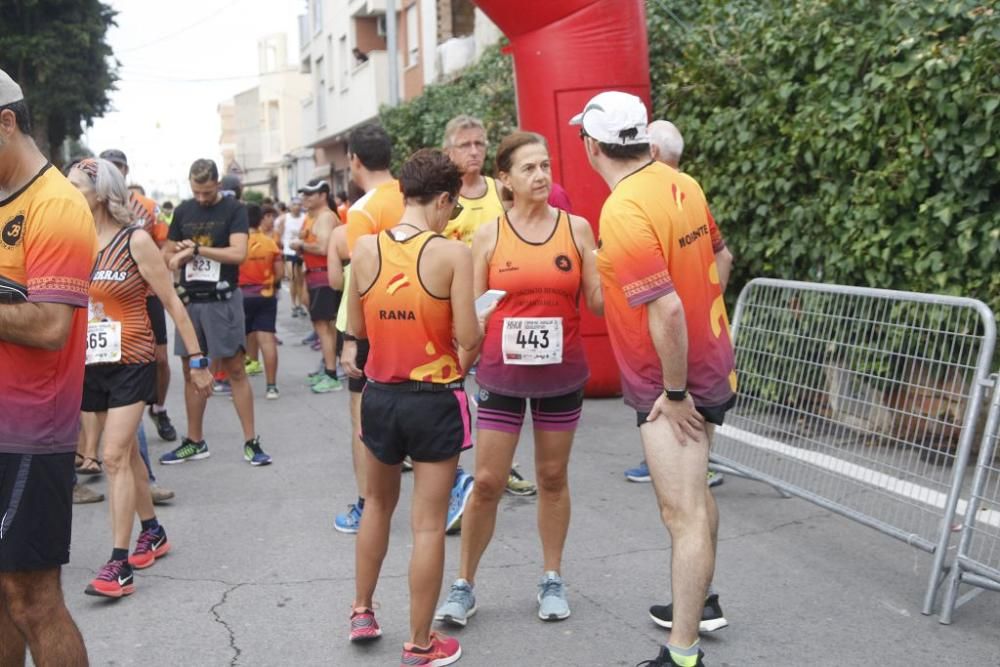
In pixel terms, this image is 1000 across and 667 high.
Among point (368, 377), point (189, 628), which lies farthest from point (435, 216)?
point (189, 628)

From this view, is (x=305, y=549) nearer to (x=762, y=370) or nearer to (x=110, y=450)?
(x=110, y=450)

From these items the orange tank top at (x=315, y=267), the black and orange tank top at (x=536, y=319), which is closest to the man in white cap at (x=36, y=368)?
the black and orange tank top at (x=536, y=319)

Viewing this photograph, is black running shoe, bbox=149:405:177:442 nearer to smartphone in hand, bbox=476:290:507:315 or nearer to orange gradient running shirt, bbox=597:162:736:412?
smartphone in hand, bbox=476:290:507:315

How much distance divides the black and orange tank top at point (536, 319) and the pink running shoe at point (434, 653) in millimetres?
1007

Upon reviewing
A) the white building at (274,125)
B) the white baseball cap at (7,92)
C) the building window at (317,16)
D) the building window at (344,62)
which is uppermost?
the building window at (317,16)

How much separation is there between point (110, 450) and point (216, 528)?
3.55 feet

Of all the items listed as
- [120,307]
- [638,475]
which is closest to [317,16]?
[638,475]

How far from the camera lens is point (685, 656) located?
3.47m

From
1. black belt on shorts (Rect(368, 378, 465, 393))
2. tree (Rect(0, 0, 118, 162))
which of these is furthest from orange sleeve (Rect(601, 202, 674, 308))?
tree (Rect(0, 0, 118, 162))

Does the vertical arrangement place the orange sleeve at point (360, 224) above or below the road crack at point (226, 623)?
above

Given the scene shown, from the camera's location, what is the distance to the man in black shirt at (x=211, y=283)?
730cm

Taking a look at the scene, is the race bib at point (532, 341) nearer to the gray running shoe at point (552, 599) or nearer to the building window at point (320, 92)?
the gray running shoe at point (552, 599)

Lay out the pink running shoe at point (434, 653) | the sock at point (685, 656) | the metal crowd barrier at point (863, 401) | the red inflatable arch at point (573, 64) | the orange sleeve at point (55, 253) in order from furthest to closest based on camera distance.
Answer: the red inflatable arch at point (573, 64)
the metal crowd barrier at point (863, 401)
the pink running shoe at point (434, 653)
the sock at point (685, 656)
the orange sleeve at point (55, 253)

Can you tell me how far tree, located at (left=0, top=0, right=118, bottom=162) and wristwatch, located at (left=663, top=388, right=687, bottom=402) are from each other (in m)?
25.3
